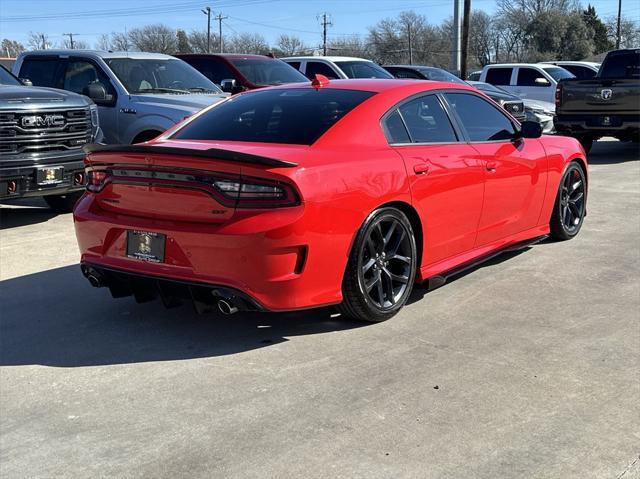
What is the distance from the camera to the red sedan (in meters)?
4.23

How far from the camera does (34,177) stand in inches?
309

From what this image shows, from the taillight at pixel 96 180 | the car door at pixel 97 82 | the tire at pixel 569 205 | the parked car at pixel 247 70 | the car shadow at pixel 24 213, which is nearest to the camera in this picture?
the taillight at pixel 96 180

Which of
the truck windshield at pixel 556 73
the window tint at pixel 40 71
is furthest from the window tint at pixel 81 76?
the truck windshield at pixel 556 73

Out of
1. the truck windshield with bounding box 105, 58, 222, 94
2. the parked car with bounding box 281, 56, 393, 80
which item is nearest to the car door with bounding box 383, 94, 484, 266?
the truck windshield with bounding box 105, 58, 222, 94

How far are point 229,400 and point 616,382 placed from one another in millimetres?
2025

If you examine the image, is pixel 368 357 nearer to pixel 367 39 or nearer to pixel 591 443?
pixel 591 443

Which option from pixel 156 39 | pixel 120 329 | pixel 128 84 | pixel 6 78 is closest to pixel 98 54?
pixel 128 84

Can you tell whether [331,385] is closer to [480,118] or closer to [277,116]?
[277,116]

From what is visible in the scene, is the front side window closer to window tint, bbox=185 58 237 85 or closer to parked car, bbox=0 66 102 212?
window tint, bbox=185 58 237 85

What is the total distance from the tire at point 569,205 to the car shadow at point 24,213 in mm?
5586

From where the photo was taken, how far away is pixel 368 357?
4.37 m

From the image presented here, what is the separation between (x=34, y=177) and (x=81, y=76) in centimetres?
316

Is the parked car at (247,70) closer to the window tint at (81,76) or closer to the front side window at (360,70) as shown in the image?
the front side window at (360,70)

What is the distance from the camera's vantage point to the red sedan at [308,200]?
4230 mm
